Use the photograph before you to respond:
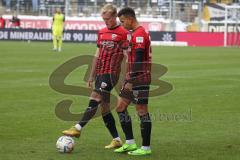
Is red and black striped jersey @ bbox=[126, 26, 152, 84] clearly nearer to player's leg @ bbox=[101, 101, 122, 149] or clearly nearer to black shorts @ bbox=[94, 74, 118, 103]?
black shorts @ bbox=[94, 74, 118, 103]

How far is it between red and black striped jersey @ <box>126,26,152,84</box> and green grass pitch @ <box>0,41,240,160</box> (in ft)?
3.51

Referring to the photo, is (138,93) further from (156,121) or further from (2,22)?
(2,22)

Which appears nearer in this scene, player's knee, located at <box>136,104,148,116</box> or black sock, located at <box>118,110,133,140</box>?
player's knee, located at <box>136,104,148,116</box>

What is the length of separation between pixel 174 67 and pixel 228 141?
15.5 m

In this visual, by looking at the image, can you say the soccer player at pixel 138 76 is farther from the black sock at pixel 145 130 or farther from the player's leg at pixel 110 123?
the player's leg at pixel 110 123

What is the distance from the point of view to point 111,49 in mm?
9734

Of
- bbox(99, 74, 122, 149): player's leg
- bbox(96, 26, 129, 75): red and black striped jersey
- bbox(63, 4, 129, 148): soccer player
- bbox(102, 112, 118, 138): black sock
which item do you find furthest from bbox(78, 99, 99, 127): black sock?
bbox(96, 26, 129, 75): red and black striped jersey

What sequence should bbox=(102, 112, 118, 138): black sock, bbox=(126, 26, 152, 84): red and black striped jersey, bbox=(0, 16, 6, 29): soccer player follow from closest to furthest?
bbox=(126, 26, 152, 84): red and black striped jersey → bbox=(102, 112, 118, 138): black sock → bbox=(0, 16, 6, 29): soccer player

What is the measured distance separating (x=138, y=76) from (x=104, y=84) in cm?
56

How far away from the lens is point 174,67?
2577 cm

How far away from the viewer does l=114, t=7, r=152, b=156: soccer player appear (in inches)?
361

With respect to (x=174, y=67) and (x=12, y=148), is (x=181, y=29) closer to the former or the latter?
(x=174, y=67)

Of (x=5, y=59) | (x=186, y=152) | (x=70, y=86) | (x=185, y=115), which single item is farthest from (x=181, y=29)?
(x=186, y=152)

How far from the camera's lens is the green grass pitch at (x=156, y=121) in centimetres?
936
